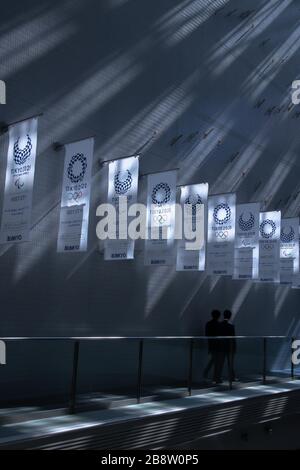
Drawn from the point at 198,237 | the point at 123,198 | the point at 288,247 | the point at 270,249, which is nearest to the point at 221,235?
the point at 198,237

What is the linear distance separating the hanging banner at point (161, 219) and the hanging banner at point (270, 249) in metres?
5.28

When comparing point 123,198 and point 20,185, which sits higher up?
point 123,198

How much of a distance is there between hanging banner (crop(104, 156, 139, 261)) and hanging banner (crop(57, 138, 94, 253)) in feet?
4.11

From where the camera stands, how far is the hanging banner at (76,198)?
374 inches

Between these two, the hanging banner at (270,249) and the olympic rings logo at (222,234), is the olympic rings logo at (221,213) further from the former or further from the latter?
the hanging banner at (270,249)

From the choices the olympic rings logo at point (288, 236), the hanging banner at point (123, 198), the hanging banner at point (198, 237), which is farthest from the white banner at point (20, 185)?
the olympic rings logo at point (288, 236)

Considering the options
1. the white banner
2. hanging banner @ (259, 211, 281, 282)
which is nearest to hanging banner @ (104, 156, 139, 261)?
the white banner

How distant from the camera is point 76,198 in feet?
31.7

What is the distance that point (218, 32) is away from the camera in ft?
53.8

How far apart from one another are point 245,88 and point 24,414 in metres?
13.2

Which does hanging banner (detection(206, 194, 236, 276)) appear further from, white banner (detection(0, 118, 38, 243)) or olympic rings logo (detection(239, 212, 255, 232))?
white banner (detection(0, 118, 38, 243))

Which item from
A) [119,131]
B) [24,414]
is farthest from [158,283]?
[24,414]

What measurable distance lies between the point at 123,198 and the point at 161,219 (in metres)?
1.01

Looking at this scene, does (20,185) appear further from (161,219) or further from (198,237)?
(198,237)
